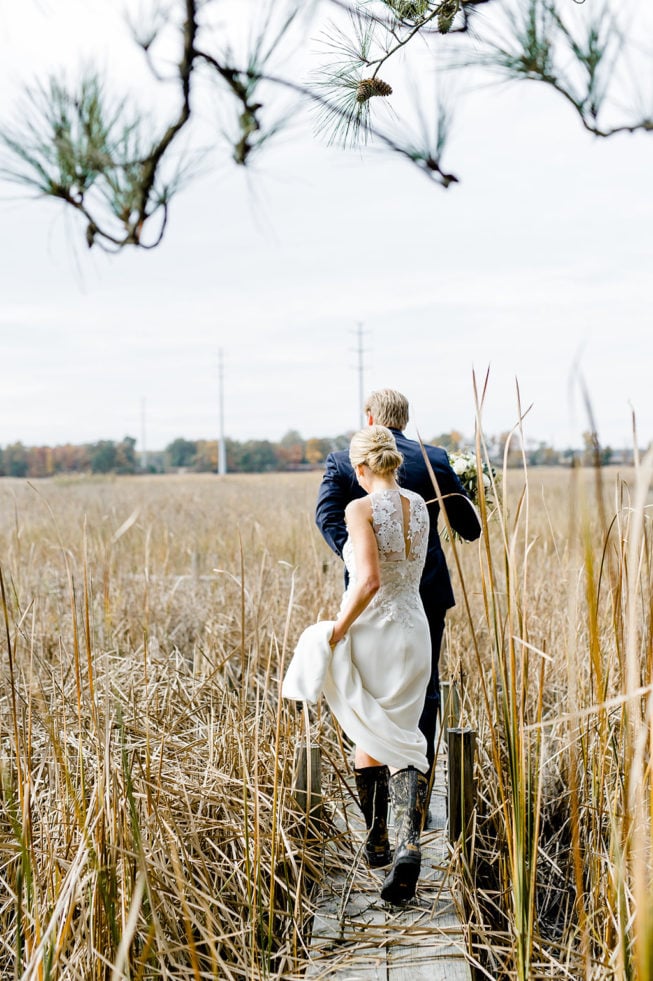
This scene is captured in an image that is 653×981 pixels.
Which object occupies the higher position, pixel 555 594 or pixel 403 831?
pixel 555 594

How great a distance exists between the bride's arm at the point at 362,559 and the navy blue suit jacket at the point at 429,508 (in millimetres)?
431

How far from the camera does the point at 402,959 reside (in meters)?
2.10

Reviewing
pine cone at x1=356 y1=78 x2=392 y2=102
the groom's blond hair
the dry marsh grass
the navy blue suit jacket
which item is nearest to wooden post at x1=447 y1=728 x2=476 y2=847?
the dry marsh grass

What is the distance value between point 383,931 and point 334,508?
52.2 inches

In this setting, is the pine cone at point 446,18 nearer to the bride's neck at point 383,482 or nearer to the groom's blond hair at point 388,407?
the groom's blond hair at point 388,407

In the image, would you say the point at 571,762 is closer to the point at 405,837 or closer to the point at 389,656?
the point at 405,837

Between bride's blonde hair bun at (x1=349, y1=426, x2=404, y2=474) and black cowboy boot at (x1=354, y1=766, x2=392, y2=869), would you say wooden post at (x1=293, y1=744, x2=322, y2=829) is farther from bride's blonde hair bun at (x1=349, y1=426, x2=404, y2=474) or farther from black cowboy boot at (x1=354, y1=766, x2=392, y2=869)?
bride's blonde hair bun at (x1=349, y1=426, x2=404, y2=474)

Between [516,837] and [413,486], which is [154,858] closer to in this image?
[516,837]

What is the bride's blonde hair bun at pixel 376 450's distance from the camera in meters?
2.58

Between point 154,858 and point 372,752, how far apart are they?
2.39ft

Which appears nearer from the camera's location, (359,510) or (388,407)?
(359,510)

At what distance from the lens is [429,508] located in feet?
9.84

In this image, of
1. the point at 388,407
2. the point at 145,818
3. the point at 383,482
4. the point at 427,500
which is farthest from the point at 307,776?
the point at 388,407

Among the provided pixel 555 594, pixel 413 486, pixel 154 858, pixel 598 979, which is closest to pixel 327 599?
pixel 555 594
